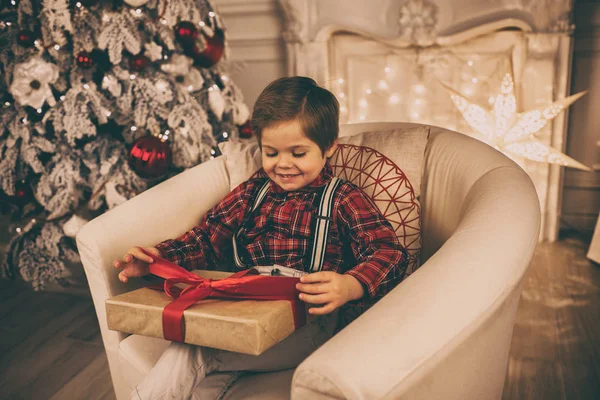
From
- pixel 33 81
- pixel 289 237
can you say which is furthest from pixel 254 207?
pixel 33 81

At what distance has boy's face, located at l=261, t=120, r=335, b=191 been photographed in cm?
117

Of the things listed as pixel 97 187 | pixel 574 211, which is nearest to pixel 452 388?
pixel 97 187

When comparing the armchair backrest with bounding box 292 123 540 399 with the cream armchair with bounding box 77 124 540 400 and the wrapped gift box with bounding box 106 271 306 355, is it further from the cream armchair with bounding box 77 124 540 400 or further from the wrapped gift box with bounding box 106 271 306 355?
the wrapped gift box with bounding box 106 271 306 355

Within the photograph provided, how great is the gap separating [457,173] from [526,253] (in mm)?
397

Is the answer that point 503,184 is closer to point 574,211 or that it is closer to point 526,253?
point 526,253

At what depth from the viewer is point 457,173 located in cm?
126

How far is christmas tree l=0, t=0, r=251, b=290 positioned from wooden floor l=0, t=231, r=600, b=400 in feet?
0.74

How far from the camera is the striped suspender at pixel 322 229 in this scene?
1182 millimetres

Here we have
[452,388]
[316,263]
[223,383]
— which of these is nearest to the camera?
[452,388]

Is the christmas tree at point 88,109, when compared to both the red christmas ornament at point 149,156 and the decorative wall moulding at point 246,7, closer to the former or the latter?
the red christmas ornament at point 149,156

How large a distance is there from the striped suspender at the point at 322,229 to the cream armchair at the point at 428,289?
0.25m

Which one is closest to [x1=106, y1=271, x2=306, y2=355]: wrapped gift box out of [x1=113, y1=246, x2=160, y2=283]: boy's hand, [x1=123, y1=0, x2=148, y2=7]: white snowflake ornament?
[x1=113, y1=246, x2=160, y2=283]: boy's hand

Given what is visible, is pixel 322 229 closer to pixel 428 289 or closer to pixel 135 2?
pixel 428 289

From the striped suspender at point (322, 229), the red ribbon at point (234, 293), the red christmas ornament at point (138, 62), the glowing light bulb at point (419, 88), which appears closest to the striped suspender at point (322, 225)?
the striped suspender at point (322, 229)
